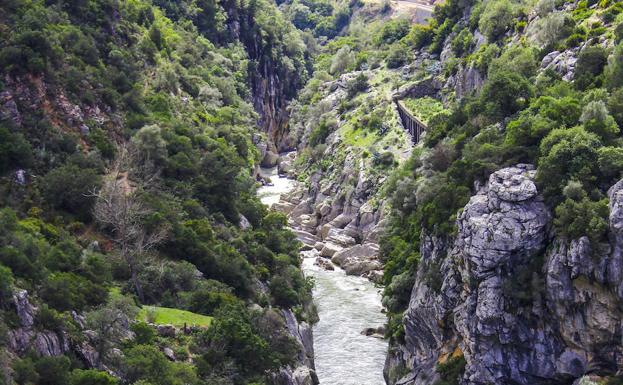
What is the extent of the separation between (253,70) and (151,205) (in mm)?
107797

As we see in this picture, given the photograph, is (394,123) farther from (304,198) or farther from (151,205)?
(151,205)

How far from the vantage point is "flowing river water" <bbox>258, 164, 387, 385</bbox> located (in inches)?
2859

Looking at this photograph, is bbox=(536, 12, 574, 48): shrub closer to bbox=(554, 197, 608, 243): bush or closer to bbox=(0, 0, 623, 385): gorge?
bbox=(0, 0, 623, 385): gorge

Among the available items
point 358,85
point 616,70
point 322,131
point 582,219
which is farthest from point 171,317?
point 358,85

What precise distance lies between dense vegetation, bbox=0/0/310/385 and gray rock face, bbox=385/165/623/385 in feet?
47.5

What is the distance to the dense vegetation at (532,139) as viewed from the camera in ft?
184

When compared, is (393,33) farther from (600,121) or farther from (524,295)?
(524,295)

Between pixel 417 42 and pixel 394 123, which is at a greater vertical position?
pixel 417 42

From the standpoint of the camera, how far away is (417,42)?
152250 mm

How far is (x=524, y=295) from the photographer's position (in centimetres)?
5538

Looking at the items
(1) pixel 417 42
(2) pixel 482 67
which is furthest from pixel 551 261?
(1) pixel 417 42

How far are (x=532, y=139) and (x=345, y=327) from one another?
1210 inches

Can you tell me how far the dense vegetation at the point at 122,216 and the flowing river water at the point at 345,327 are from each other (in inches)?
184

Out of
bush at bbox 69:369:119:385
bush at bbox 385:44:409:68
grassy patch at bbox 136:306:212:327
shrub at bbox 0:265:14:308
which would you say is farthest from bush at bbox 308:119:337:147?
bush at bbox 69:369:119:385
